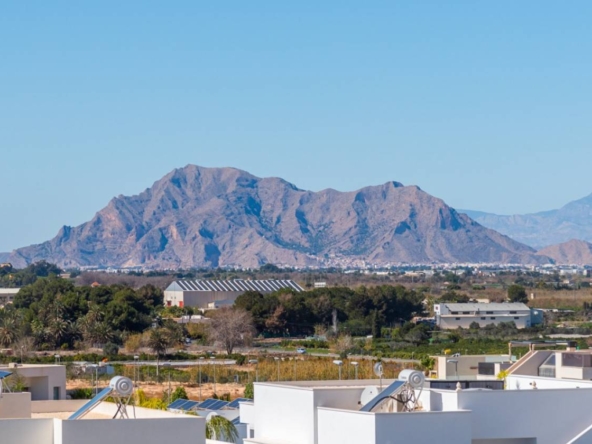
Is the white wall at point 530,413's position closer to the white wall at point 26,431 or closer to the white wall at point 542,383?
the white wall at point 542,383

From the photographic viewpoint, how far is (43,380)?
1310 inches

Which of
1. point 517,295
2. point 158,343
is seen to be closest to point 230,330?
point 158,343

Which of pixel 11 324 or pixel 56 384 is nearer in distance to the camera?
pixel 56 384

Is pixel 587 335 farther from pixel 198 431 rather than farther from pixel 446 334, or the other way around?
pixel 198 431

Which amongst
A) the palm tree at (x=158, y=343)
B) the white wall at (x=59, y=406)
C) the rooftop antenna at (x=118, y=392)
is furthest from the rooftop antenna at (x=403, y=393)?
→ the palm tree at (x=158, y=343)

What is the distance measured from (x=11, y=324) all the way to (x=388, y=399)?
5808 cm

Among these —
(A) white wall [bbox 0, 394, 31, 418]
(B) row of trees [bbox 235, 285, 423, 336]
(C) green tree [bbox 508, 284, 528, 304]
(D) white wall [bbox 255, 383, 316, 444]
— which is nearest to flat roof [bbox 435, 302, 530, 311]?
(B) row of trees [bbox 235, 285, 423, 336]

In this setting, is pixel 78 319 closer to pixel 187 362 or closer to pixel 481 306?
pixel 187 362

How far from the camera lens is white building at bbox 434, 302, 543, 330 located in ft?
331

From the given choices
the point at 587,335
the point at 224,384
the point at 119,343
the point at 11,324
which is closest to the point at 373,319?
the point at 587,335

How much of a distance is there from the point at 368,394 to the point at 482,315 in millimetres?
83906

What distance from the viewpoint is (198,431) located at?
53.5 ft

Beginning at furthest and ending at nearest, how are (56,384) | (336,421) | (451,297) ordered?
(451,297), (56,384), (336,421)

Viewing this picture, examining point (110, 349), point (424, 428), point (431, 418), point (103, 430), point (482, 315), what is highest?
point (103, 430)
